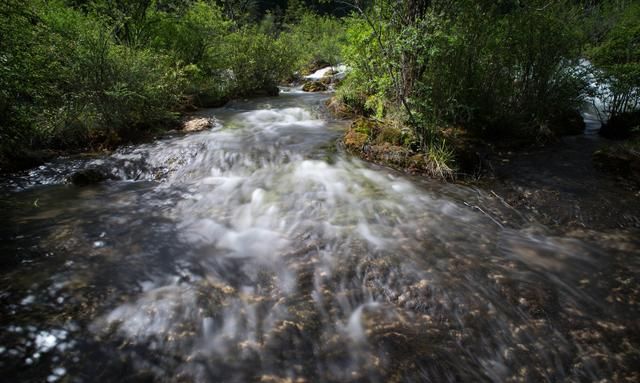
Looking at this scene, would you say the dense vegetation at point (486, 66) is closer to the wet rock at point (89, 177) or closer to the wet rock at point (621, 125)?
the wet rock at point (621, 125)

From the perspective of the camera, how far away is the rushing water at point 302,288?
7.98 ft

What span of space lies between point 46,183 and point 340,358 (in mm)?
6134

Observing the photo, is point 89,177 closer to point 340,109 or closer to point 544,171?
point 340,109

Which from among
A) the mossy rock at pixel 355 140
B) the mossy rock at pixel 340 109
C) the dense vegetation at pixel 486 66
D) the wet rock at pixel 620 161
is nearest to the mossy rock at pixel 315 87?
the mossy rock at pixel 340 109

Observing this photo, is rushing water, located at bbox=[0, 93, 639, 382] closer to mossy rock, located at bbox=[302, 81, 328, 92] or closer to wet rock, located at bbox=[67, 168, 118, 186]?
wet rock, located at bbox=[67, 168, 118, 186]

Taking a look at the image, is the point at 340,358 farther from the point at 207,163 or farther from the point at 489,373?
the point at 207,163

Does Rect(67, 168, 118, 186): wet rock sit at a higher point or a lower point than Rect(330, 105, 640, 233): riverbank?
lower

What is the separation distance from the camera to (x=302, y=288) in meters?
3.27

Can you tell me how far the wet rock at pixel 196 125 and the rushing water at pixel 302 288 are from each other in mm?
3501

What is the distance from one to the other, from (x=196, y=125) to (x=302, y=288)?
710cm

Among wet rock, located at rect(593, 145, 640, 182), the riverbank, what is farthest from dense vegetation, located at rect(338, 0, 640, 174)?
wet rock, located at rect(593, 145, 640, 182)

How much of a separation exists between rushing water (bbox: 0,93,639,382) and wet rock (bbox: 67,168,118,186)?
0.94 ft

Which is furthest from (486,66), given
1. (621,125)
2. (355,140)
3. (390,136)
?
(621,125)

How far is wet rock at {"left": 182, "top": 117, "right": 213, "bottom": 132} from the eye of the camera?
886cm
